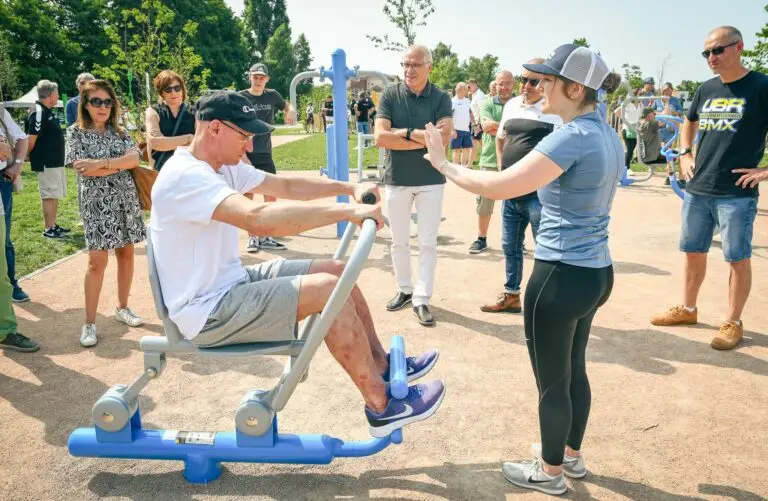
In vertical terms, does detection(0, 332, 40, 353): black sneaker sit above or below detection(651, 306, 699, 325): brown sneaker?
below

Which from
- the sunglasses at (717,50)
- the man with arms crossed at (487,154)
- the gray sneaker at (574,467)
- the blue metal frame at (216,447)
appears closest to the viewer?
the blue metal frame at (216,447)

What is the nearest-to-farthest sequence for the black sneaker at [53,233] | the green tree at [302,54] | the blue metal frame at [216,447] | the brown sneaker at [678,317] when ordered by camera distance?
the blue metal frame at [216,447] < the brown sneaker at [678,317] < the black sneaker at [53,233] < the green tree at [302,54]

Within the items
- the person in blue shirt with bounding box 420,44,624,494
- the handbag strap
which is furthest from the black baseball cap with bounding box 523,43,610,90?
the handbag strap

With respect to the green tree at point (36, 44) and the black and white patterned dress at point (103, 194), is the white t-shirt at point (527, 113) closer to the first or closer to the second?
the black and white patterned dress at point (103, 194)

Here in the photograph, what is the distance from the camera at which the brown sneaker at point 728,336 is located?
3930mm

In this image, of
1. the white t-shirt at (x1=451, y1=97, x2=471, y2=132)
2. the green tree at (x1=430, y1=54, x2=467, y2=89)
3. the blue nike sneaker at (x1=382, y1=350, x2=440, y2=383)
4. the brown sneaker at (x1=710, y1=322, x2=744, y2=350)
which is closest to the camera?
the blue nike sneaker at (x1=382, y1=350, x2=440, y2=383)

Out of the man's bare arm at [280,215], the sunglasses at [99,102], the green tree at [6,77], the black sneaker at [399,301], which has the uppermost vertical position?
the green tree at [6,77]

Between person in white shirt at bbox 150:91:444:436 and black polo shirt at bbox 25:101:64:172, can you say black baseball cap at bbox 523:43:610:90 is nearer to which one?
person in white shirt at bbox 150:91:444:436

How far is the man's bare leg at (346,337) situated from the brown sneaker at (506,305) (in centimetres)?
251

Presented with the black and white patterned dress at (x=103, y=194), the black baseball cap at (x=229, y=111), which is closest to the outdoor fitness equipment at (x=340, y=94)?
the black and white patterned dress at (x=103, y=194)

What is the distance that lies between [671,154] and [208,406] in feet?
22.5

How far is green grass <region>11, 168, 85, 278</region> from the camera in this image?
6324 mm

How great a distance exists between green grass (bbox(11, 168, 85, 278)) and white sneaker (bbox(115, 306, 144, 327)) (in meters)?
2.06

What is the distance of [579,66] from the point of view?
6.94 feet
